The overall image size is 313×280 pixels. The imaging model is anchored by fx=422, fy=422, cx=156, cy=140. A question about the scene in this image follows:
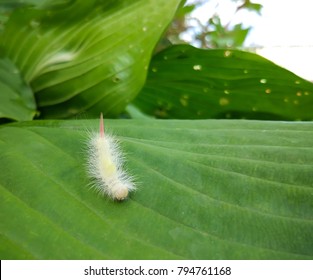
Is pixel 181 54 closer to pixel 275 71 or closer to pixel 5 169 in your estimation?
pixel 275 71

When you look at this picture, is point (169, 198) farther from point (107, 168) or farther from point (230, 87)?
point (230, 87)

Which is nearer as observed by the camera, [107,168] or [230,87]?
[107,168]

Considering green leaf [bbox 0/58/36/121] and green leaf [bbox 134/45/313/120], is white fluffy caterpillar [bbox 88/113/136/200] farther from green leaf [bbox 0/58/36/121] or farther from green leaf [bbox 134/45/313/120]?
green leaf [bbox 134/45/313/120]

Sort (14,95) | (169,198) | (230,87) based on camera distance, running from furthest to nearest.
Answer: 1. (230,87)
2. (14,95)
3. (169,198)

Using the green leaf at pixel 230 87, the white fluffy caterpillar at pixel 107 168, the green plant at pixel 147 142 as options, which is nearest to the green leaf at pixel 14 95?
the green plant at pixel 147 142

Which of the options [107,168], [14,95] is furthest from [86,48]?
[107,168]

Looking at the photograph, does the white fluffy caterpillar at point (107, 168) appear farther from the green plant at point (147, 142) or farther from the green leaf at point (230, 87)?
the green leaf at point (230, 87)

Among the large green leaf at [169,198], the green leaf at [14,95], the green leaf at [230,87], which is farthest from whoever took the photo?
the green leaf at [230,87]
